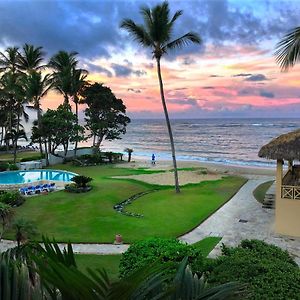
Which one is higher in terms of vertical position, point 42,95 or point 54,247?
point 42,95

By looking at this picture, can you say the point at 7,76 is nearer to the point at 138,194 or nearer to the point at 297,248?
the point at 138,194

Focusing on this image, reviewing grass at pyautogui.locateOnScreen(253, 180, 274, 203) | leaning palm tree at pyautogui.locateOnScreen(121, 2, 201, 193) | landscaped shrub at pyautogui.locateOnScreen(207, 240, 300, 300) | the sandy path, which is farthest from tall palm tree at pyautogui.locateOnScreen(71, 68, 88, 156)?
landscaped shrub at pyautogui.locateOnScreen(207, 240, 300, 300)

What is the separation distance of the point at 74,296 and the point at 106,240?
1056 cm

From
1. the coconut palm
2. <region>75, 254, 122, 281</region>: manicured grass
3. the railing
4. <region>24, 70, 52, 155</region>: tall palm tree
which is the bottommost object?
<region>75, 254, 122, 281</region>: manicured grass

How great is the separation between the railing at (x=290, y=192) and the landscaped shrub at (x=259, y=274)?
226 inches

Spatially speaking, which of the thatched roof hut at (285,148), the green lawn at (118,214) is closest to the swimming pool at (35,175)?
the green lawn at (118,214)

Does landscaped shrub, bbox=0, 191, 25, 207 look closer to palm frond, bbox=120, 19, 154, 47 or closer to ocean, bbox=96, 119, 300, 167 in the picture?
palm frond, bbox=120, 19, 154, 47

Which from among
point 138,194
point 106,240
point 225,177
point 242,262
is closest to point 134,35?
point 138,194

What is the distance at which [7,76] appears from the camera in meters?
31.8

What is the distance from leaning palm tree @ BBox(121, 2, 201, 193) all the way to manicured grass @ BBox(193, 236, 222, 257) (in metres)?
10.0

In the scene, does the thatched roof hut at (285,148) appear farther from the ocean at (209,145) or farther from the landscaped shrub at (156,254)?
the ocean at (209,145)

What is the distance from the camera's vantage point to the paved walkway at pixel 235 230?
11156 mm

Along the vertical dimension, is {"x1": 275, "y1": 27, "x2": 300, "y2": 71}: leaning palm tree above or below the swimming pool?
above

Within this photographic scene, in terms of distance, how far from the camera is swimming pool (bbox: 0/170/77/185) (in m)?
25.7
